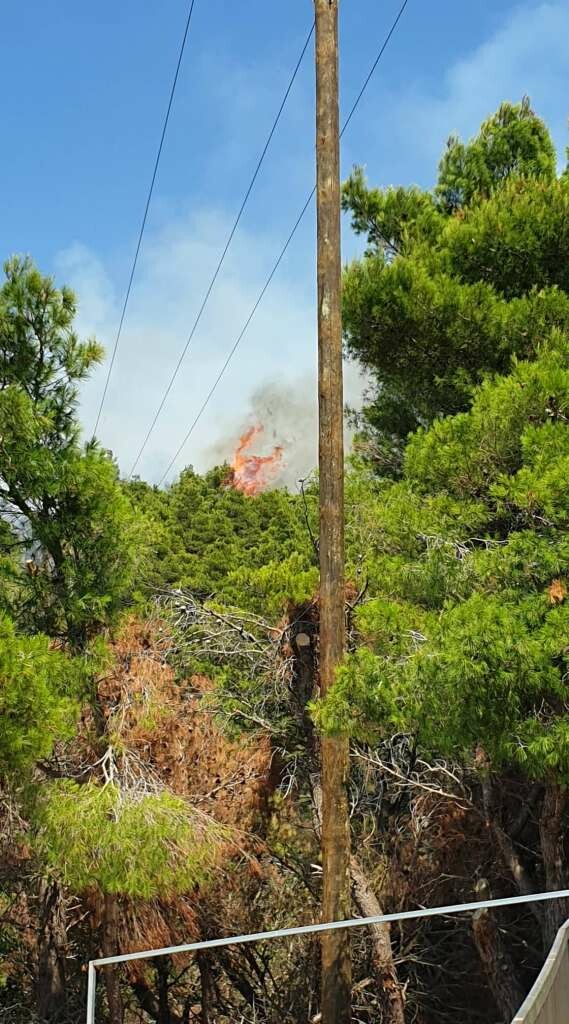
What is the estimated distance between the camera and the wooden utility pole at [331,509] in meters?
7.22

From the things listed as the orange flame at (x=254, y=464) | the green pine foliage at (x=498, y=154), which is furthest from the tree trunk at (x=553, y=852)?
the orange flame at (x=254, y=464)

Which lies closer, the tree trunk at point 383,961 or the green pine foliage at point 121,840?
the green pine foliage at point 121,840

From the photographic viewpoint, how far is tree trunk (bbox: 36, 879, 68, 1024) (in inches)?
390

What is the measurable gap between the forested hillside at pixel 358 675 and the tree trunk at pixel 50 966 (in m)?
0.03

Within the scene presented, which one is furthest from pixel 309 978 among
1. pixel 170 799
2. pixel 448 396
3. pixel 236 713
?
pixel 448 396

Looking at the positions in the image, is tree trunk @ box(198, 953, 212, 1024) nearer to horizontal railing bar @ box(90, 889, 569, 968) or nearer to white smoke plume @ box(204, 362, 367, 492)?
horizontal railing bar @ box(90, 889, 569, 968)

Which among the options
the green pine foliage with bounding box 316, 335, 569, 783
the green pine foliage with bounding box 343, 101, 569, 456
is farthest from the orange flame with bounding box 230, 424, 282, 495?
the green pine foliage with bounding box 316, 335, 569, 783

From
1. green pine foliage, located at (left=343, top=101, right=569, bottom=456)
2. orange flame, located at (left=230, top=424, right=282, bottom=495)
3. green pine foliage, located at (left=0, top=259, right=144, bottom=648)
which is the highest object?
orange flame, located at (left=230, top=424, right=282, bottom=495)

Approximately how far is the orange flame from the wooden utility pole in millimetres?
63271

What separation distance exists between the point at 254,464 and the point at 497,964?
69793 millimetres

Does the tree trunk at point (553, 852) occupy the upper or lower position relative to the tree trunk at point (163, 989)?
upper

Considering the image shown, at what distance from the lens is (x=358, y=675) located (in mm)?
6605

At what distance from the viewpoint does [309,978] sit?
32.6 ft

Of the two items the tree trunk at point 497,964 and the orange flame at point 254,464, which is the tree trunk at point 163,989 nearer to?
the tree trunk at point 497,964
